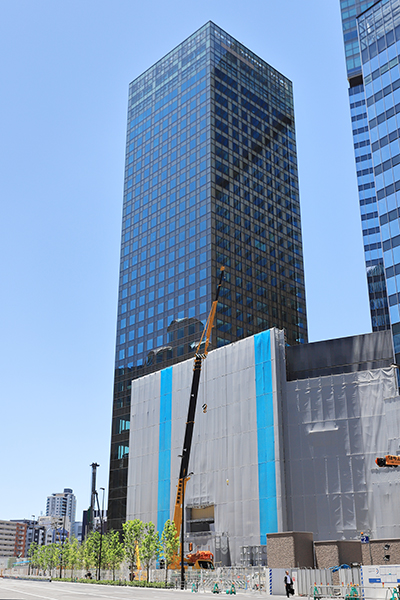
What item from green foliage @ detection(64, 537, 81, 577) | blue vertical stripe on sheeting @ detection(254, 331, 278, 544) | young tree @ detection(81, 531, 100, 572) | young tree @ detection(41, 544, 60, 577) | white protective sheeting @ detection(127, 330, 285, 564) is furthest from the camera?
young tree @ detection(41, 544, 60, 577)

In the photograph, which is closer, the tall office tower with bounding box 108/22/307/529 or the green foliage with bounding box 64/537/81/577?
the green foliage with bounding box 64/537/81/577

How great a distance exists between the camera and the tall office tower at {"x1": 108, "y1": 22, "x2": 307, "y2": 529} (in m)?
101

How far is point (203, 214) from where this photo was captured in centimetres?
10519

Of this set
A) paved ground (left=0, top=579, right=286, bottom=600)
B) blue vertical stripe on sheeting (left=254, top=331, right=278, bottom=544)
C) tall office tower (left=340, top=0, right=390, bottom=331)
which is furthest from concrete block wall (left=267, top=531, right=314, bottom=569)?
tall office tower (left=340, top=0, right=390, bottom=331)

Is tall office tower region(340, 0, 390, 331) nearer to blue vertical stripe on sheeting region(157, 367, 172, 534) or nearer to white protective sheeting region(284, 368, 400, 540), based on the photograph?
blue vertical stripe on sheeting region(157, 367, 172, 534)

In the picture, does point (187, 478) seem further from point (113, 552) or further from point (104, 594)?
point (113, 552)

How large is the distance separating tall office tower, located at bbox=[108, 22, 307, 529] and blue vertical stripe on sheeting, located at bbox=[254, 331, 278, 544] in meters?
29.4

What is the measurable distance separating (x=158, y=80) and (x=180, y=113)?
53.2 feet

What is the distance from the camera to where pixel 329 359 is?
61.2 m

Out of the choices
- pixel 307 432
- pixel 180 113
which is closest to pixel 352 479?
pixel 307 432

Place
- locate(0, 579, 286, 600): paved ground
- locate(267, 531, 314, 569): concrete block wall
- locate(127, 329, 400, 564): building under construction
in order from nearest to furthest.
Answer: locate(0, 579, 286, 600): paved ground, locate(267, 531, 314, 569): concrete block wall, locate(127, 329, 400, 564): building under construction

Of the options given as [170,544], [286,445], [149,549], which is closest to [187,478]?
[170,544]

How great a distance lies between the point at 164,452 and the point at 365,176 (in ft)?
250

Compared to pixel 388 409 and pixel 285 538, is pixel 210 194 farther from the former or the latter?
pixel 285 538
